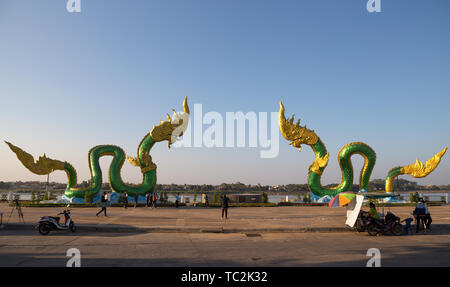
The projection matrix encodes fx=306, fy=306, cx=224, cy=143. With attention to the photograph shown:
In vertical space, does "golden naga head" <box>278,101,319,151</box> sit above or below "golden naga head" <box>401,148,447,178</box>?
above

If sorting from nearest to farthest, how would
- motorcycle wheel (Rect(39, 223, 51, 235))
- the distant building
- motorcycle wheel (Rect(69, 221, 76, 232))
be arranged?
1. motorcycle wheel (Rect(39, 223, 51, 235))
2. motorcycle wheel (Rect(69, 221, 76, 232))
3. the distant building

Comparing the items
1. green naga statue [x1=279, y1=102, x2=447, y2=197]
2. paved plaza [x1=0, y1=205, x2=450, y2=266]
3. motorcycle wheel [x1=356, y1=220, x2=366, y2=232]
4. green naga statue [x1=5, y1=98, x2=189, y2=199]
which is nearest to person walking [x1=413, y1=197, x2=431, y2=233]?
paved plaza [x1=0, y1=205, x2=450, y2=266]

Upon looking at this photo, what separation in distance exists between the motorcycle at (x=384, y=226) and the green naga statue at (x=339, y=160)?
55.6ft

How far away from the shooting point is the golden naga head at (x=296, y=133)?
1198 inches

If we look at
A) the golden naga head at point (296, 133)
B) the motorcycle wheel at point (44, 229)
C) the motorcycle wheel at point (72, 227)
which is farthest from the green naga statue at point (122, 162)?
the motorcycle wheel at point (44, 229)

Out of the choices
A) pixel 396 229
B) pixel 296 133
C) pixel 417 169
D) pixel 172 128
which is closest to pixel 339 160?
pixel 296 133

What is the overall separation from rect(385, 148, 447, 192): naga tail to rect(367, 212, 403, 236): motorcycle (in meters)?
20.2

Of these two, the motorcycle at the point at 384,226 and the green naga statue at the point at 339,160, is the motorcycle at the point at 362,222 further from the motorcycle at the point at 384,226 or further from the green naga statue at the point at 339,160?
the green naga statue at the point at 339,160

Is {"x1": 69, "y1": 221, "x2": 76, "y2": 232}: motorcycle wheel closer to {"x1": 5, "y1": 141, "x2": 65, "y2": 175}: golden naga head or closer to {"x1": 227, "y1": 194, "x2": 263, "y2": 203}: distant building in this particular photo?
{"x1": 5, "y1": 141, "x2": 65, "y2": 175}: golden naga head

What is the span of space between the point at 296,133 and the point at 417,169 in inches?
495

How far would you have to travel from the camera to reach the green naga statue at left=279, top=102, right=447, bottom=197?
1188 inches
